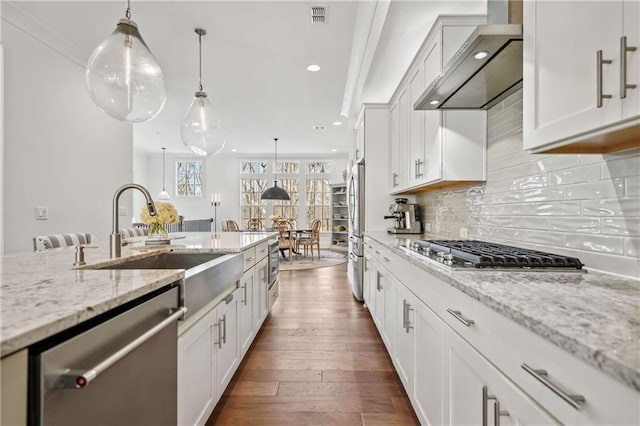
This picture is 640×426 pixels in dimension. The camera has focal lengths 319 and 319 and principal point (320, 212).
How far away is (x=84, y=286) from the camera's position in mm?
943

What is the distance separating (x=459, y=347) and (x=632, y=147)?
93 cm

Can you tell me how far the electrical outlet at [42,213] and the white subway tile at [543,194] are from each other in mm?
4159

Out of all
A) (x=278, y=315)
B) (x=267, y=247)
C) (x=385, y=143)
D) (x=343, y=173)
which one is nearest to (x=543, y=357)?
(x=267, y=247)

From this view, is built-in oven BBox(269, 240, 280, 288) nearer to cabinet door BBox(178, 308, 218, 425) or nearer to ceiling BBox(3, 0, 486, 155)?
cabinet door BBox(178, 308, 218, 425)

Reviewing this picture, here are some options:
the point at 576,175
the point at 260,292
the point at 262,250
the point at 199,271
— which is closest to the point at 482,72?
the point at 576,175

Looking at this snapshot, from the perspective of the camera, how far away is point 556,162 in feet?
4.93

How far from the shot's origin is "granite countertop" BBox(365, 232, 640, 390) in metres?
0.56

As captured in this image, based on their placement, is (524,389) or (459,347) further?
(459,347)

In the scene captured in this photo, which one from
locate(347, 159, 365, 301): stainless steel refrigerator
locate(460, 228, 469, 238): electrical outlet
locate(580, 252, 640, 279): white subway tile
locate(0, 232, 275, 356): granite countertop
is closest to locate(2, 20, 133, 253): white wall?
locate(0, 232, 275, 356): granite countertop

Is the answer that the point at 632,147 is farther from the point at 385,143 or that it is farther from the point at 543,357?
the point at 385,143

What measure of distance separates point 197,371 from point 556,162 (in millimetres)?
1917

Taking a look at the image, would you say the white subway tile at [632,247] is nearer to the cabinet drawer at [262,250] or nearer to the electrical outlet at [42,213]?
the cabinet drawer at [262,250]

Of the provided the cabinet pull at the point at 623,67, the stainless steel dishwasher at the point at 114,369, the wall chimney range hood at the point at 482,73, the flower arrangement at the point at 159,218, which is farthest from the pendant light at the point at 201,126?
the cabinet pull at the point at 623,67

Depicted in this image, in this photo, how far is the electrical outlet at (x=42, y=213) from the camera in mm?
3170
